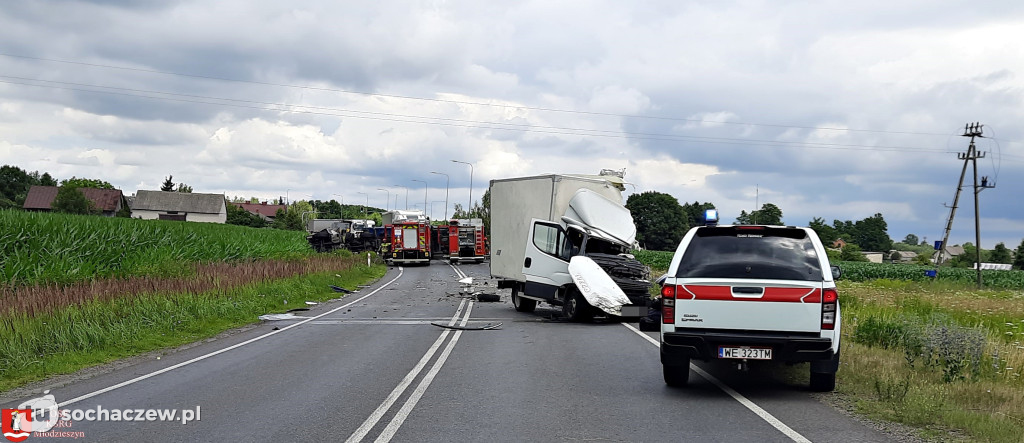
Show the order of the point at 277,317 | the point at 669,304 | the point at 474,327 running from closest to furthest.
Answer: the point at 669,304
the point at 474,327
the point at 277,317

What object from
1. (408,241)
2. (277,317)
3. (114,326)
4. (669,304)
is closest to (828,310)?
(669,304)

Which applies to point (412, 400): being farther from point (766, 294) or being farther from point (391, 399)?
point (766, 294)

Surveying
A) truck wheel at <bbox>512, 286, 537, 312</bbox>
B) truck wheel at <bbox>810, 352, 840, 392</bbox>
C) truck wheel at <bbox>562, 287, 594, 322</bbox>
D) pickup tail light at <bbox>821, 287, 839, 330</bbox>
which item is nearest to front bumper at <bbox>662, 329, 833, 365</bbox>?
pickup tail light at <bbox>821, 287, 839, 330</bbox>

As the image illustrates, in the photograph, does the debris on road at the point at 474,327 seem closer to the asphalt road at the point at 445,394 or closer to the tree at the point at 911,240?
the asphalt road at the point at 445,394

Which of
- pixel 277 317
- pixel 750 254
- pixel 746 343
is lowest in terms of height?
pixel 277 317

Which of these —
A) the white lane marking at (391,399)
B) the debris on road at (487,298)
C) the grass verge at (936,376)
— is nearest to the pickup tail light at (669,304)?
the grass verge at (936,376)

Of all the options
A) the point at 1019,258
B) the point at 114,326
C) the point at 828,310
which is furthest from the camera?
the point at 1019,258

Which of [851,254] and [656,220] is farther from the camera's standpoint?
[656,220]

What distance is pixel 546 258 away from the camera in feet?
63.7

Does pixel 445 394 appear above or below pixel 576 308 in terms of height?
below

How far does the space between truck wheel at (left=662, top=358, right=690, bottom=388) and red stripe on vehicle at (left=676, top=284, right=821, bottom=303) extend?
0.95m

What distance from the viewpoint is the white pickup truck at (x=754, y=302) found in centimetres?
862

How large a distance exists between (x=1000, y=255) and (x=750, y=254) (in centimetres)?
11247

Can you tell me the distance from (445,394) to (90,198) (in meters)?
104
